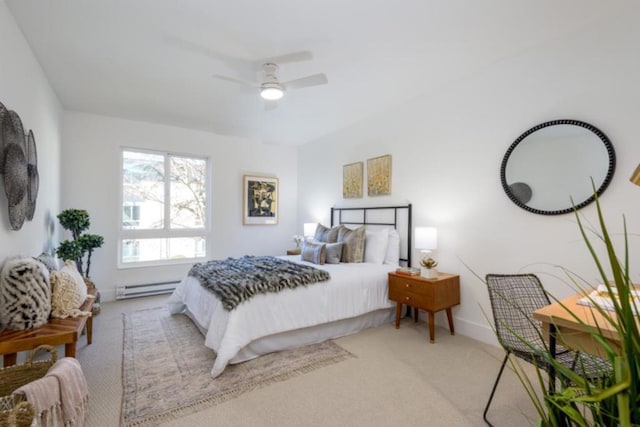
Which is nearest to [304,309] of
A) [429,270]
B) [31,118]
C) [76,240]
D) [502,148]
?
[429,270]

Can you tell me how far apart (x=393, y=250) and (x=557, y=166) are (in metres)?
1.89

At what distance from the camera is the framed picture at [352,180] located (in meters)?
4.56

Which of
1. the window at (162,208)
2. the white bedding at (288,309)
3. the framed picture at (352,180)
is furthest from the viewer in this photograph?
the window at (162,208)

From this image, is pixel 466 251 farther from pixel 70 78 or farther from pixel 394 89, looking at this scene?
pixel 70 78

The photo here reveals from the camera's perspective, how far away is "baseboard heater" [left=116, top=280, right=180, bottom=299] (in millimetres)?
4414

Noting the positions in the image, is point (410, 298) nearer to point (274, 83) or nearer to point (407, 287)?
point (407, 287)

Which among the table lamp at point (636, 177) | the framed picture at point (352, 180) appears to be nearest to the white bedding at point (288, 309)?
the framed picture at point (352, 180)

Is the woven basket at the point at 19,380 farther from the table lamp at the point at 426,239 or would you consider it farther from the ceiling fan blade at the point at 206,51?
the table lamp at the point at 426,239

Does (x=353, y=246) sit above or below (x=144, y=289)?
above

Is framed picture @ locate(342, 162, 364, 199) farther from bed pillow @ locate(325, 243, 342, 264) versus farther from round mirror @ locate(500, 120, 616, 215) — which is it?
round mirror @ locate(500, 120, 616, 215)

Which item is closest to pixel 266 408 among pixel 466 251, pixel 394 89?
pixel 466 251

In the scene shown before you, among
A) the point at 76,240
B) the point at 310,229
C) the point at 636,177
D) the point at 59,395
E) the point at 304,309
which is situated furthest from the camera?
the point at 310,229

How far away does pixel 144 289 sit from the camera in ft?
15.0

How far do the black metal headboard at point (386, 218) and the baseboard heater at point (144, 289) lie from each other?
111 inches
